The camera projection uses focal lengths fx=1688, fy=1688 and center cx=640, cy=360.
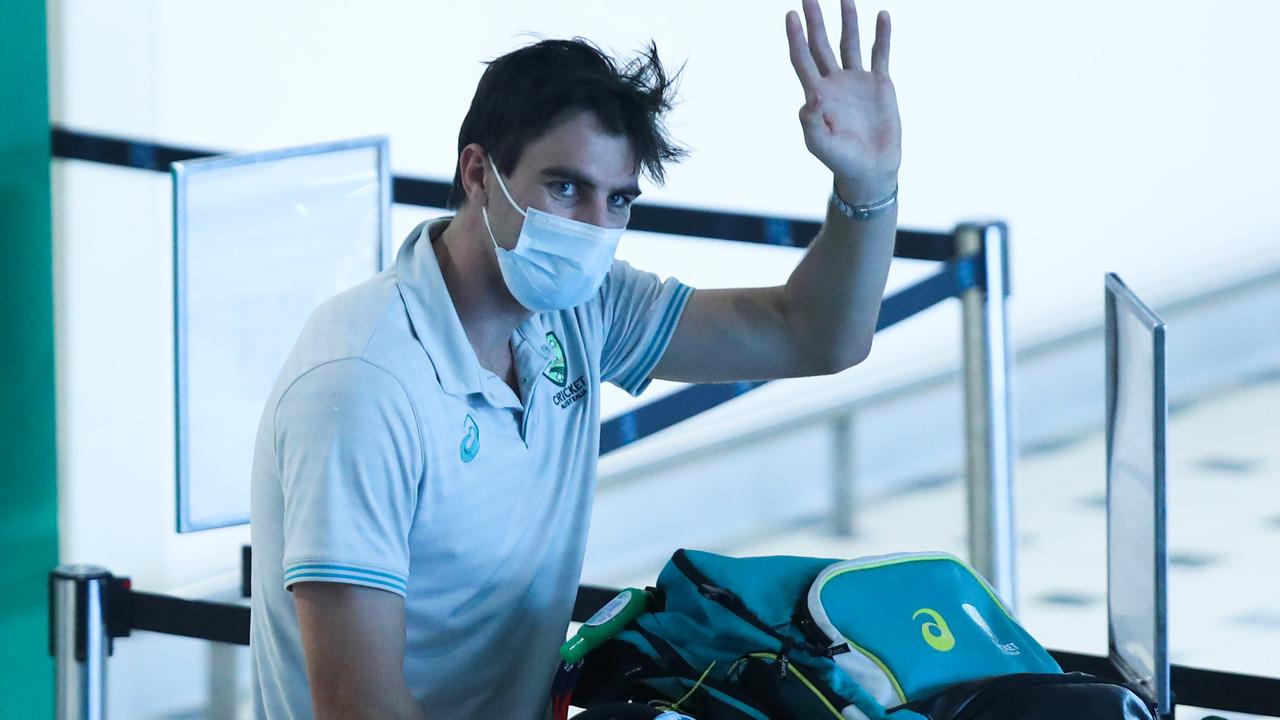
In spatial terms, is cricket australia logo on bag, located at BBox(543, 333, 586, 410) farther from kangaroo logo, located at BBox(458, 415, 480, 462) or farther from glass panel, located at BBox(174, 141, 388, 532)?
glass panel, located at BBox(174, 141, 388, 532)

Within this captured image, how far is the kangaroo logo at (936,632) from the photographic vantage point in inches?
61.7

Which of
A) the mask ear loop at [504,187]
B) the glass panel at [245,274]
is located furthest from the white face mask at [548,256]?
the glass panel at [245,274]

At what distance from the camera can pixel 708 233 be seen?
2717mm

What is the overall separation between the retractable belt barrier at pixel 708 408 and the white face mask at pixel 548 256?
0.47 metres

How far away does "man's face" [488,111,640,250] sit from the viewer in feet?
5.55

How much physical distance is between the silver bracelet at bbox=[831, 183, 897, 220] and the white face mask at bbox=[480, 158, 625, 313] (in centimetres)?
26

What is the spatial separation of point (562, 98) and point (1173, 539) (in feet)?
15.5

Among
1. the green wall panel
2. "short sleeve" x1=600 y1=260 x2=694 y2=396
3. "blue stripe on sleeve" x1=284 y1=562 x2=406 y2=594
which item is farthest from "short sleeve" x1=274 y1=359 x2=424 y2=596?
the green wall panel

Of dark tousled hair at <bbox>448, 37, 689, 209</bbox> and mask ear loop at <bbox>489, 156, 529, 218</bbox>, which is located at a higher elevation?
dark tousled hair at <bbox>448, 37, 689, 209</bbox>

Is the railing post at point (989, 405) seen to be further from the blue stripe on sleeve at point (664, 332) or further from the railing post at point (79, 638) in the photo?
the railing post at point (79, 638)

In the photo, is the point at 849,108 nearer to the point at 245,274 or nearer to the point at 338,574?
the point at 338,574

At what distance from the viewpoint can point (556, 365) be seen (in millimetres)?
1844

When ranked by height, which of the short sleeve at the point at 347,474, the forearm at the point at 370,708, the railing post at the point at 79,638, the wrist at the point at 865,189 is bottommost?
the railing post at the point at 79,638

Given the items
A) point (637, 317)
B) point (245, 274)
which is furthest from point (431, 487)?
point (245, 274)
